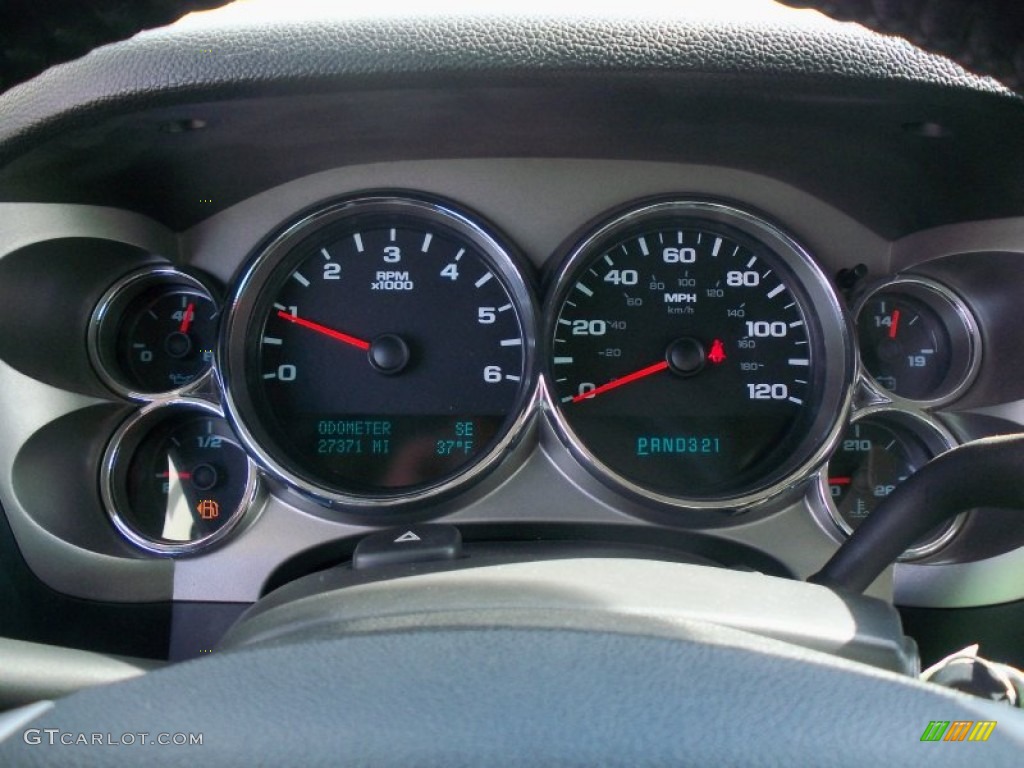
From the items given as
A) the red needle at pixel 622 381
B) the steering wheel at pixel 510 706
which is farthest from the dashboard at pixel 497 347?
the steering wheel at pixel 510 706

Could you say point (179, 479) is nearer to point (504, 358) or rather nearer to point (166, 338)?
point (166, 338)

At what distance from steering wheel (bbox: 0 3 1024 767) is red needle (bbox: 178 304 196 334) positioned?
56.2 inches

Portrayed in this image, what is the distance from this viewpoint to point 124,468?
228cm

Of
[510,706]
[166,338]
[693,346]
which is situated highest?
[693,346]

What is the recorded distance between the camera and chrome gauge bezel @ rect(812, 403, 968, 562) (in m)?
2.14

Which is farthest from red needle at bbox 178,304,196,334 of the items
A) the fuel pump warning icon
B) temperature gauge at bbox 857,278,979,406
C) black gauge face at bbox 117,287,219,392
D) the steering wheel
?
temperature gauge at bbox 857,278,979,406

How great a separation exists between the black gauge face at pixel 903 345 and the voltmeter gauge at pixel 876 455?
0.34 ft

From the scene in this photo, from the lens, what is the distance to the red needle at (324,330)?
230cm

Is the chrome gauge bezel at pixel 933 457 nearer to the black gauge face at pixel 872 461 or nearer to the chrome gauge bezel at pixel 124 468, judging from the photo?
the black gauge face at pixel 872 461

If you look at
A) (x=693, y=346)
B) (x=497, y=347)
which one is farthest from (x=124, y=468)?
(x=693, y=346)

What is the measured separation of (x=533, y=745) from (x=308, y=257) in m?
1.61

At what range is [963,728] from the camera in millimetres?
954

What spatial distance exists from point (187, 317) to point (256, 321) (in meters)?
0.18

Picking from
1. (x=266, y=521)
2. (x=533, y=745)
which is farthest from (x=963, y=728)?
(x=266, y=521)
